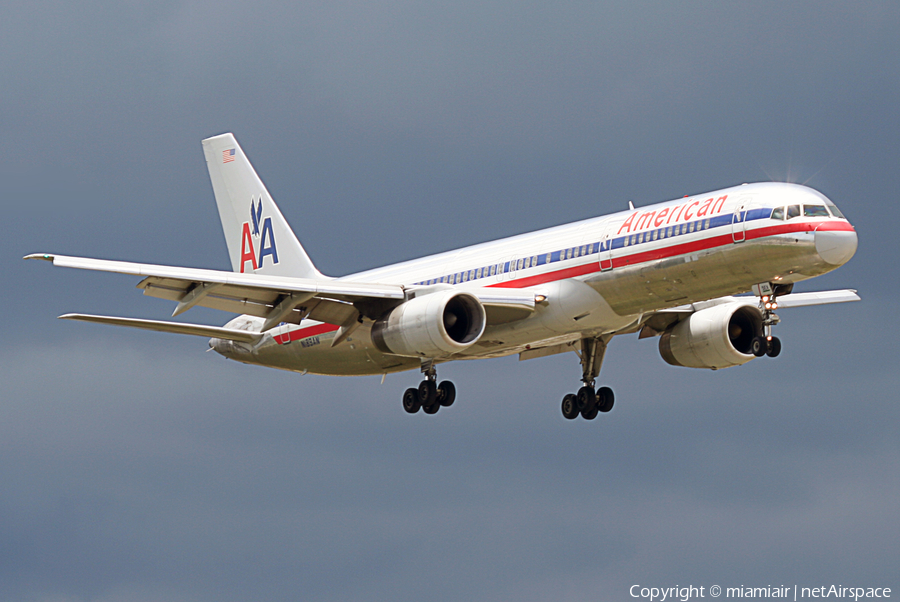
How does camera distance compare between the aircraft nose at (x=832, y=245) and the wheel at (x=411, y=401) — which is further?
the wheel at (x=411, y=401)

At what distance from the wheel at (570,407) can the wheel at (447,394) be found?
4529 millimetres

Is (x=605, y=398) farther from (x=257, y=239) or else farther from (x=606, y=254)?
(x=257, y=239)

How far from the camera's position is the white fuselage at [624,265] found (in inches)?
1489

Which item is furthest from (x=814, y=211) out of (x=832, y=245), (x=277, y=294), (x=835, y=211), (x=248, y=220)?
(x=248, y=220)

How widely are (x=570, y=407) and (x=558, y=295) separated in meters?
7.57

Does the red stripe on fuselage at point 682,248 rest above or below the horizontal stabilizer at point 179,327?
above

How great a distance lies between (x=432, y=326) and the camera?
132ft

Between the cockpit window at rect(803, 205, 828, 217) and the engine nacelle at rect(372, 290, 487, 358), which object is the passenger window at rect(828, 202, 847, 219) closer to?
the cockpit window at rect(803, 205, 828, 217)

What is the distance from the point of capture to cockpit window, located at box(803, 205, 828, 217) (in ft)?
124

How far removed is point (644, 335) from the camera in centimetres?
4891

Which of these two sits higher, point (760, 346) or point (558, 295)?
point (558, 295)

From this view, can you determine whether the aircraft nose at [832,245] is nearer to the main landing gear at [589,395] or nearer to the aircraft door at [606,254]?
the aircraft door at [606,254]

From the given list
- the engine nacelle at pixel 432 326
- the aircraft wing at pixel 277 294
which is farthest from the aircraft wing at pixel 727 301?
the engine nacelle at pixel 432 326

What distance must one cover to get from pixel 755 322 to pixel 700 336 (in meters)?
1.91
